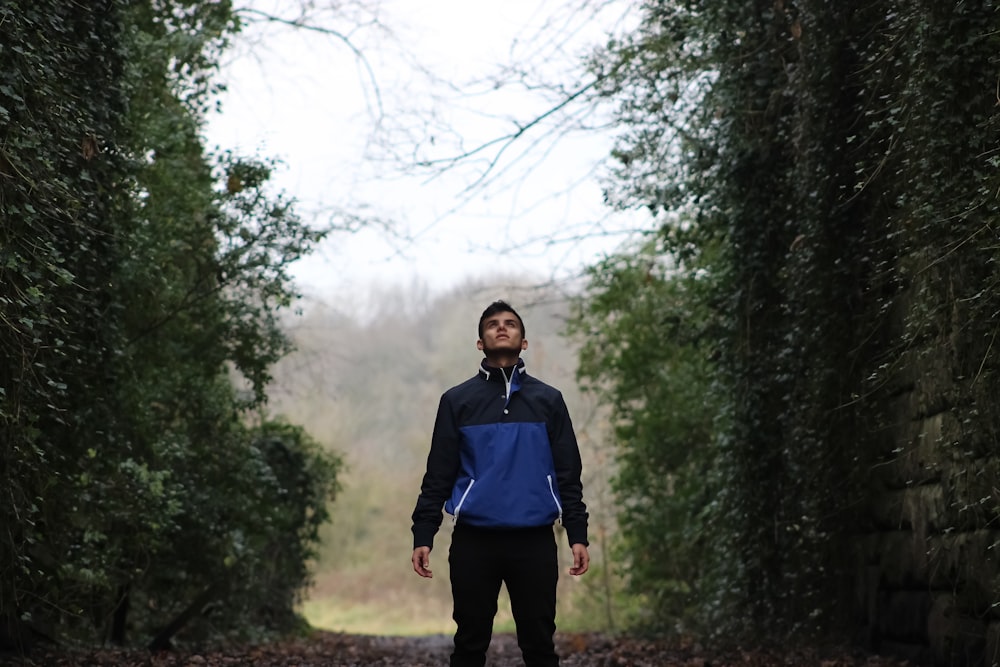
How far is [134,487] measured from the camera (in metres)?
10.5

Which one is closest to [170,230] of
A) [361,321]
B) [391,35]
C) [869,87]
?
[391,35]

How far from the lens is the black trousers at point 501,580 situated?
511 cm

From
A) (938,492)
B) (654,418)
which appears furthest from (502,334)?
(654,418)

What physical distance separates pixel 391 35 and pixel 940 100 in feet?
30.3

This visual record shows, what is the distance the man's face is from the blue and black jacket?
0.26ft

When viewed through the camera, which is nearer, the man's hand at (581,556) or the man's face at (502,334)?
the man's hand at (581,556)

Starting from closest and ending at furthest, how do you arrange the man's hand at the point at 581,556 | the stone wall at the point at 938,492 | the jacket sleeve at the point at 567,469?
1. the man's hand at the point at 581,556
2. the jacket sleeve at the point at 567,469
3. the stone wall at the point at 938,492

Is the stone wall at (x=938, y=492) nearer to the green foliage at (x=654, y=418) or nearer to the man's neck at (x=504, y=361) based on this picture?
the man's neck at (x=504, y=361)

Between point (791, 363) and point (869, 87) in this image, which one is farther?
point (791, 363)

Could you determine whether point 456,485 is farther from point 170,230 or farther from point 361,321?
point 361,321

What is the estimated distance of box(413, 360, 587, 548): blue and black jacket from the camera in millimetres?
5086

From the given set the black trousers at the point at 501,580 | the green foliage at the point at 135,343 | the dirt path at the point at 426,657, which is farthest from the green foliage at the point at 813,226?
the green foliage at the point at 135,343

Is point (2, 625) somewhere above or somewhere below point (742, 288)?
below

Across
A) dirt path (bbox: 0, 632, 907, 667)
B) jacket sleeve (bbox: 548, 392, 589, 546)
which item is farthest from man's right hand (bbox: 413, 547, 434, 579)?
dirt path (bbox: 0, 632, 907, 667)
